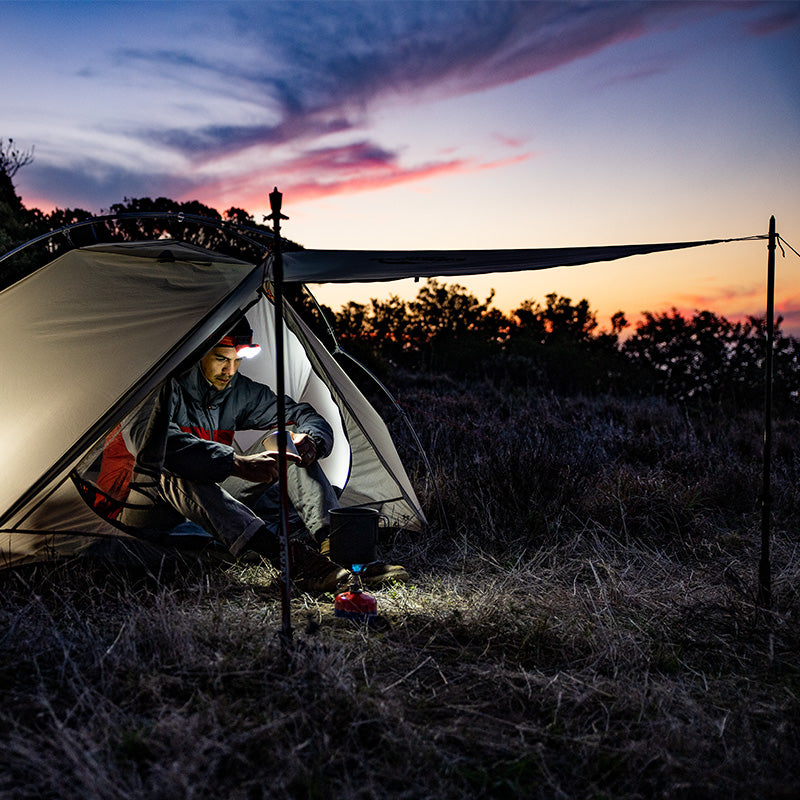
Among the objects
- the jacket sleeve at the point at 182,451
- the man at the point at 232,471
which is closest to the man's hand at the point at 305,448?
the man at the point at 232,471

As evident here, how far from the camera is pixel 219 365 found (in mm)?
4016

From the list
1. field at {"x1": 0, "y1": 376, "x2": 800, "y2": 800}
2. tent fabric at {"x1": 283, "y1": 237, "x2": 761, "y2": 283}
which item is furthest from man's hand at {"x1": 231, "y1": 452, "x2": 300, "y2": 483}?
tent fabric at {"x1": 283, "y1": 237, "x2": 761, "y2": 283}

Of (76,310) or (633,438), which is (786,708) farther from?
(633,438)

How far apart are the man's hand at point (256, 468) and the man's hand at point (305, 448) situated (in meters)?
0.15

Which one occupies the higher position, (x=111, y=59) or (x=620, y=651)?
(x=111, y=59)

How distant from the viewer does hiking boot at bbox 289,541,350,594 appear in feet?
11.0

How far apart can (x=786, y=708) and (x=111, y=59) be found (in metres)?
6.03

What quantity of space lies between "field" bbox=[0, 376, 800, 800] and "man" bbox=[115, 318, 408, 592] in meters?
0.22

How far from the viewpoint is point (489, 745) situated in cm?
203

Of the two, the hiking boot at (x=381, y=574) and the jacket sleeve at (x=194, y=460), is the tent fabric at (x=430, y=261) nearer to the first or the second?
the jacket sleeve at (x=194, y=460)

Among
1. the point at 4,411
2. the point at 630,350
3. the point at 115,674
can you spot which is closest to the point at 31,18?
the point at 4,411

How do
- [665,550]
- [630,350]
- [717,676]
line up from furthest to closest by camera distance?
[630,350] < [665,550] < [717,676]

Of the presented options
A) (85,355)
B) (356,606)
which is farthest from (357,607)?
(85,355)

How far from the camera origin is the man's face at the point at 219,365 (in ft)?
13.1
